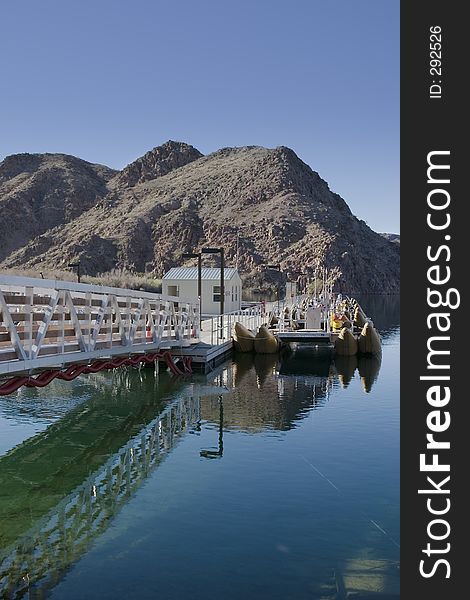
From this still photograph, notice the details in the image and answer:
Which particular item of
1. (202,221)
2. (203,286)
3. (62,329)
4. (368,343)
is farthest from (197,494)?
(202,221)

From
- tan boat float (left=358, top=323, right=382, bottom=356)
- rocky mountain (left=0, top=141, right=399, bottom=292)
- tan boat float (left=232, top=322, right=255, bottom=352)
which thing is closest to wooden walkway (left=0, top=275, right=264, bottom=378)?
tan boat float (left=232, top=322, right=255, bottom=352)

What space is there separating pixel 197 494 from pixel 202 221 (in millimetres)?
122865

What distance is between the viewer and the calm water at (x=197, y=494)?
8.71m

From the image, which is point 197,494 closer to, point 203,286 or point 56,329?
point 56,329

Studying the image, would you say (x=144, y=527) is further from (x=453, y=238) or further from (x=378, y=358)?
(x=378, y=358)

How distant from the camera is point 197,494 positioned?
12.1 m

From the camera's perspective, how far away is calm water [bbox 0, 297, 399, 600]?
871cm

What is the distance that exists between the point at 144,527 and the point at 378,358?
22.9 metres

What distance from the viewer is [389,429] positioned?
17312mm

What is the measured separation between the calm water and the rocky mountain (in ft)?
274

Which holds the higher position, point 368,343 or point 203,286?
point 203,286

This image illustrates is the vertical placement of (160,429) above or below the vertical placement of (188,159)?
below

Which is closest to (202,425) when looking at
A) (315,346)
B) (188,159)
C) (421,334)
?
(421,334)

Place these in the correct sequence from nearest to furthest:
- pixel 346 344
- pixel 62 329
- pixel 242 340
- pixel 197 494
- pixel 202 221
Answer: pixel 197 494, pixel 62 329, pixel 346 344, pixel 242 340, pixel 202 221
